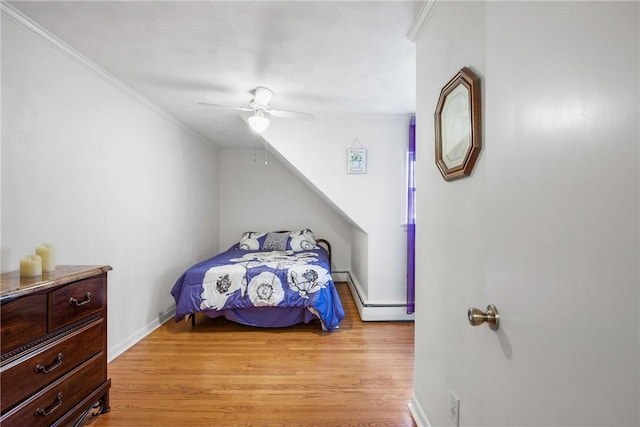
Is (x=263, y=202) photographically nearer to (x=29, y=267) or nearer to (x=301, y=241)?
(x=301, y=241)

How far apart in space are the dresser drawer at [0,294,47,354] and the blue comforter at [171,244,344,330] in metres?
1.60

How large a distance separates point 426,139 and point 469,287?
32.0 inches

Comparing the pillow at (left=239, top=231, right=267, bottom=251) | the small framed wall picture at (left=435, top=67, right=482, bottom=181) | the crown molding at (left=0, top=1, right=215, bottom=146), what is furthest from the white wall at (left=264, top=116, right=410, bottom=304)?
the small framed wall picture at (left=435, top=67, right=482, bottom=181)

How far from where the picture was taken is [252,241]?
454 centimetres

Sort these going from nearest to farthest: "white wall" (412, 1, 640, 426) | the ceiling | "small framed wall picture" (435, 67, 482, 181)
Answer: "white wall" (412, 1, 640, 426), "small framed wall picture" (435, 67, 482, 181), the ceiling

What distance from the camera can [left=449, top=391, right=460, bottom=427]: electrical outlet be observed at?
1245 millimetres

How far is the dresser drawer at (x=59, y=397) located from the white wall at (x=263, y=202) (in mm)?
3475

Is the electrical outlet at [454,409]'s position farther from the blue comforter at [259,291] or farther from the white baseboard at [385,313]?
the white baseboard at [385,313]

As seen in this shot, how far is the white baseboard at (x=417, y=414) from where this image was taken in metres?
1.59

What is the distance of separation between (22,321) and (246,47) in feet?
6.10

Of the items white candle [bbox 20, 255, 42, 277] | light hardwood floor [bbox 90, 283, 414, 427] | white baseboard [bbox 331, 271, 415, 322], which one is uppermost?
white candle [bbox 20, 255, 42, 277]

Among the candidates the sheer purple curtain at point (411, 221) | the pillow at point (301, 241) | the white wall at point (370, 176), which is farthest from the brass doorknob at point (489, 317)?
the pillow at point (301, 241)

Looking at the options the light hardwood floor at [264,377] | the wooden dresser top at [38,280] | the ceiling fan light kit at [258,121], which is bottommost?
the light hardwood floor at [264,377]

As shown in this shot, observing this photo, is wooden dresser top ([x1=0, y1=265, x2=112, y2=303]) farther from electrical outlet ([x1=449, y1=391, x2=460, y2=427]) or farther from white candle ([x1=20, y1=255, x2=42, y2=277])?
electrical outlet ([x1=449, y1=391, x2=460, y2=427])
